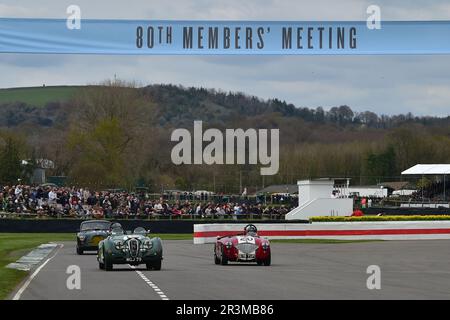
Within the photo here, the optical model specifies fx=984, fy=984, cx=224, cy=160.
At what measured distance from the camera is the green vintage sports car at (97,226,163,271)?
2545cm

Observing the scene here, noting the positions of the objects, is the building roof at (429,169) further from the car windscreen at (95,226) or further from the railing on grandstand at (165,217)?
the car windscreen at (95,226)

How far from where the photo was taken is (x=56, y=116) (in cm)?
10794

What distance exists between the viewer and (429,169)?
252 ft

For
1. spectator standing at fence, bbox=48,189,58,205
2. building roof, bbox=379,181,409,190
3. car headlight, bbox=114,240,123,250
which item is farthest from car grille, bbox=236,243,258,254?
building roof, bbox=379,181,409,190

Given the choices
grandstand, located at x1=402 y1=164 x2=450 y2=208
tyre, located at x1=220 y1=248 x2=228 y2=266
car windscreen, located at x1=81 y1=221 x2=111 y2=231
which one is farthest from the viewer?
grandstand, located at x1=402 y1=164 x2=450 y2=208

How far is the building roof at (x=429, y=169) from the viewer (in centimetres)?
7525

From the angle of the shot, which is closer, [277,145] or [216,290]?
[216,290]

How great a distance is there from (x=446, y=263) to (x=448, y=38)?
893 centimetres

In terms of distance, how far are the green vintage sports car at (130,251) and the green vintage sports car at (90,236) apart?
29.8ft

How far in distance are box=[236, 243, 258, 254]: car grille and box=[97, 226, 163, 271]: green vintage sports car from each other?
124 inches

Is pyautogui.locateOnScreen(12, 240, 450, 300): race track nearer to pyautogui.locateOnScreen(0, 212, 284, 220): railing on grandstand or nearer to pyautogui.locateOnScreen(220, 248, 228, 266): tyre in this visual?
pyautogui.locateOnScreen(220, 248, 228, 266): tyre

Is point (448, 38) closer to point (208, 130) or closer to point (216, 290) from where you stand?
point (216, 290)
